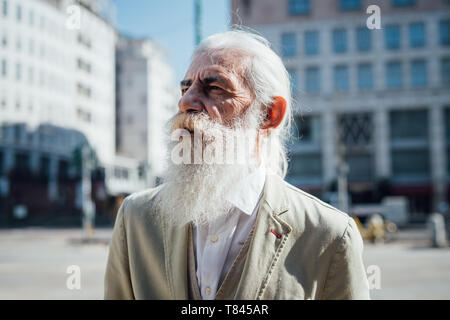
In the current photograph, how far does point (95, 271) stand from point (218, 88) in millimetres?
10713

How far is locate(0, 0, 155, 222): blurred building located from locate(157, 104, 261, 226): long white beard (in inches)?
1244

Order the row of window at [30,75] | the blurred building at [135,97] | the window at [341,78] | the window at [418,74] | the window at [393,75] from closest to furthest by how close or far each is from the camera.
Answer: the row of window at [30,75]
the window at [418,74]
the window at [393,75]
the window at [341,78]
the blurred building at [135,97]

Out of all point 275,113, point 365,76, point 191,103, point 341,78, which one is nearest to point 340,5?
point 341,78

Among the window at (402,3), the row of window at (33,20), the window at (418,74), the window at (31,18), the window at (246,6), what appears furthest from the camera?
the window at (246,6)

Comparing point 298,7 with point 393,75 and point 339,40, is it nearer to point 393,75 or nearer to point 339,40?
point 339,40

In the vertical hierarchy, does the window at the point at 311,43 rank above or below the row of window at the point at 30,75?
above

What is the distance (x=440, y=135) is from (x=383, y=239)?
23.9m

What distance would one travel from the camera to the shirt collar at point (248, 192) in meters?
1.80

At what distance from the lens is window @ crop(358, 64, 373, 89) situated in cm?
3809

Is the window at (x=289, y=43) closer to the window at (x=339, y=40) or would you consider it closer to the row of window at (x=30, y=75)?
the window at (x=339, y=40)

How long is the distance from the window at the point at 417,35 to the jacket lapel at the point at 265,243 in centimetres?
4086

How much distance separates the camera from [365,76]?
125 ft

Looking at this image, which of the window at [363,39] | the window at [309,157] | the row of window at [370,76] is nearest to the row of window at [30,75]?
the row of window at [370,76]
